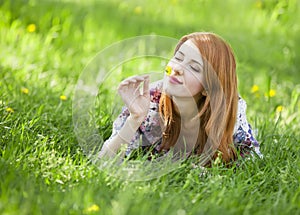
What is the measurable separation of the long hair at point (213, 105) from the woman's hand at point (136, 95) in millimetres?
119

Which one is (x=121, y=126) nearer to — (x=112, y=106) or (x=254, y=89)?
(x=112, y=106)

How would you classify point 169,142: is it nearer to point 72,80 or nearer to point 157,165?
point 157,165

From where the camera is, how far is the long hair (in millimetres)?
2203

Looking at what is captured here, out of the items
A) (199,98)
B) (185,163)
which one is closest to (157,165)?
(185,163)

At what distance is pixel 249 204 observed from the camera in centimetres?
187

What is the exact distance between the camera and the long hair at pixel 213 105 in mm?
2203

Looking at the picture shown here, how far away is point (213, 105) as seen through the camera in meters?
2.27

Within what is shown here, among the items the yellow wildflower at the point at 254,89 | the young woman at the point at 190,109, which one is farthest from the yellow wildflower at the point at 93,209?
the yellow wildflower at the point at 254,89

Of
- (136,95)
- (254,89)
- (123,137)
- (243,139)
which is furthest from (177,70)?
(254,89)

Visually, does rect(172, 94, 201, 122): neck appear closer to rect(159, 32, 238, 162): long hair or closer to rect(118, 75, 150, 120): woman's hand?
rect(159, 32, 238, 162): long hair

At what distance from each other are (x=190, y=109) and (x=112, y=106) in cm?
54

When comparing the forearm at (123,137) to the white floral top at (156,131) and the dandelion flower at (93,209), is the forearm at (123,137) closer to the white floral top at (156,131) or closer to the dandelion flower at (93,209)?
the white floral top at (156,131)

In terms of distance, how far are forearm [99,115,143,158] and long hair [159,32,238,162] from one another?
0.17 meters

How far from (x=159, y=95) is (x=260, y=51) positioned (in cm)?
188
